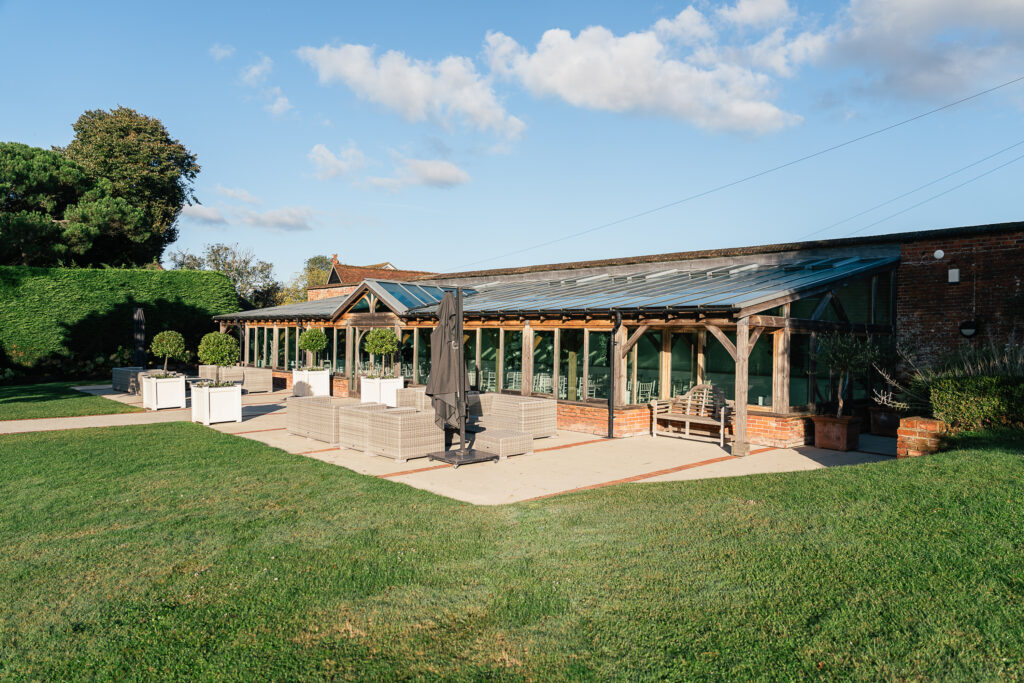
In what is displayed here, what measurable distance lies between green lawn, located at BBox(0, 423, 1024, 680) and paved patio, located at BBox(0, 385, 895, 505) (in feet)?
3.06

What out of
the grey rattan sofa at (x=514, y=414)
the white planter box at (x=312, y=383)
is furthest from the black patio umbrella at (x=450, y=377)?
the white planter box at (x=312, y=383)

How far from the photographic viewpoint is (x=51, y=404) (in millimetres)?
15141

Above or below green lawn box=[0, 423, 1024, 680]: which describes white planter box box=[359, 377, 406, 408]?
above

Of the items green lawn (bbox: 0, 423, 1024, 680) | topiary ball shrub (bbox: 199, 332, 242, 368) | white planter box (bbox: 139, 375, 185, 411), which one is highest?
topiary ball shrub (bbox: 199, 332, 242, 368)

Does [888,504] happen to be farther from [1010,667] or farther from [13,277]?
[13,277]

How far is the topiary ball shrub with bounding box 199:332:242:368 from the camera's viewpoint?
48.0 feet

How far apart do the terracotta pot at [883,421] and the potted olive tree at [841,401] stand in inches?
76.4

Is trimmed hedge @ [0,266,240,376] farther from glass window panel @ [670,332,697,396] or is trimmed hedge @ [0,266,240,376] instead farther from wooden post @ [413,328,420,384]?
glass window panel @ [670,332,697,396]

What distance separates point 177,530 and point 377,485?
7.31 feet

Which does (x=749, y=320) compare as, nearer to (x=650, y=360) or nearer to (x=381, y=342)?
(x=650, y=360)

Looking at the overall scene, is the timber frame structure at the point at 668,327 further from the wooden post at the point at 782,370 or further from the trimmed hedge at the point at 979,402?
the trimmed hedge at the point at 979,402

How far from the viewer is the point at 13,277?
2177cm

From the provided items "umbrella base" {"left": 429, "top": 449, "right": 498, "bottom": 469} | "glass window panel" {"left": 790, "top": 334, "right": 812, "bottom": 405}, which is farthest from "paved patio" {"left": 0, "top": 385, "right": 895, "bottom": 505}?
"glass window panel" {"left": 790, "top": 334, "right": 812, "bottom": 405}

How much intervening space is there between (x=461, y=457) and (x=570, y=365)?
17.9ft
